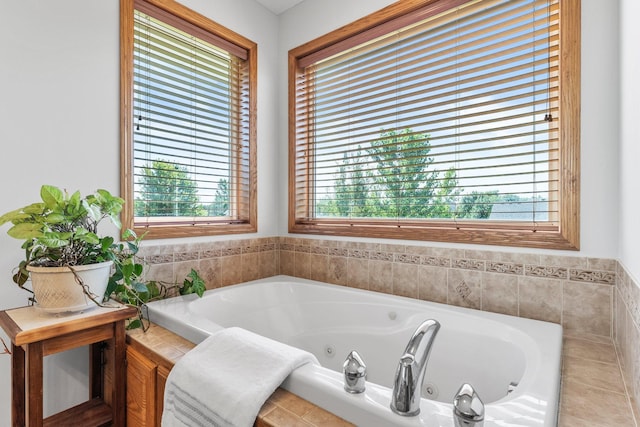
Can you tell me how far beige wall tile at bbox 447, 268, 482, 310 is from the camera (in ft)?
5.43

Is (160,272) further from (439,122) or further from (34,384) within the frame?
(439,122)

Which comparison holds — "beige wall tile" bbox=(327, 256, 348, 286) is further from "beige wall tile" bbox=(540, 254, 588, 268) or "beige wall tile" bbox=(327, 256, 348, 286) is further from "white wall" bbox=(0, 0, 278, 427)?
"white wall" bbox=(0, 0, 278, 427)

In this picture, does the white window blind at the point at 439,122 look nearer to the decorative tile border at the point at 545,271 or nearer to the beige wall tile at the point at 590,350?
the decorative tile border at the point at 545,271

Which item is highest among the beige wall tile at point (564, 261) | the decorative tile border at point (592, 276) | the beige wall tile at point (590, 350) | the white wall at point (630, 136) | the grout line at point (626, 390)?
the white wall at point (630, 136)

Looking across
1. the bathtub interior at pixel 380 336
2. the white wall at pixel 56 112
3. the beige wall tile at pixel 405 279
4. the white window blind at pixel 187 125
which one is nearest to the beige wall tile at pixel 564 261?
the bathtub interior at pixel 380 336

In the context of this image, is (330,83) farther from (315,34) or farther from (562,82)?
(562,82)

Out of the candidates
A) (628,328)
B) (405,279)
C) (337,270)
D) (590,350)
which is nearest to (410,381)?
(628,328)

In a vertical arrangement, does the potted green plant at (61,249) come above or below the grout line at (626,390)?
above

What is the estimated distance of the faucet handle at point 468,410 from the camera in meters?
0.68

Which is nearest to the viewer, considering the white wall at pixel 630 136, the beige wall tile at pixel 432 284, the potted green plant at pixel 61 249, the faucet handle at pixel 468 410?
the faucet handle at pixel 468 410

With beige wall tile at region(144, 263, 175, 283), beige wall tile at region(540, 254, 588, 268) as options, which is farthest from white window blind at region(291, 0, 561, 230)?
beige wall tile at region(144, 263, 175, 283)

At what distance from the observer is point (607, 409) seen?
0.87m

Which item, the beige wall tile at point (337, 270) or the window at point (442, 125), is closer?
the window at point (442, 125)

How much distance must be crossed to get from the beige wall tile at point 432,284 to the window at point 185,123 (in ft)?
3.94
